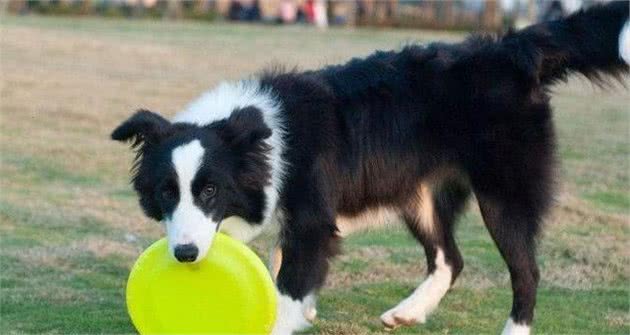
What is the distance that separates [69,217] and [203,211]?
4.78 meters

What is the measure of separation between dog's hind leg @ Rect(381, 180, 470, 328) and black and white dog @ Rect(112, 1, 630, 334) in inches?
0.9

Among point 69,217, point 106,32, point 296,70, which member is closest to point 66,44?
point 106,32

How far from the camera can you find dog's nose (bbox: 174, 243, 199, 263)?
19.6 feet

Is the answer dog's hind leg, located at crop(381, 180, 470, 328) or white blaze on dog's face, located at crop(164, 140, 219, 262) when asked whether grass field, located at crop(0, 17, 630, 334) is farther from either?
white blaze on dog's face, located at crop(164, 140, 219, 262)

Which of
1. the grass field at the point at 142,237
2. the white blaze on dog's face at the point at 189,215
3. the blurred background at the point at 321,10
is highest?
the white blaze on dog's face at the point at 189,215

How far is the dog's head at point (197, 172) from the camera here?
20.1 feet

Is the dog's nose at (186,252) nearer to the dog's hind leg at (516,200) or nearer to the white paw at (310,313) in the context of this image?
the white paw at (310,313)

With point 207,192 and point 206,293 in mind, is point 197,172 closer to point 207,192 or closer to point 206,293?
point 207,192

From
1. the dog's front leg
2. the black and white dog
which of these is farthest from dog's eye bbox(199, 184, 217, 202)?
the dog's front leg

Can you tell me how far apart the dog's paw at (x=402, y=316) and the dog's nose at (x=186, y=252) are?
1832mm

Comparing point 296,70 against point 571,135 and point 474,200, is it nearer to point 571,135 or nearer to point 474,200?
point 474,200

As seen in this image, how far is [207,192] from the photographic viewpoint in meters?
6.24

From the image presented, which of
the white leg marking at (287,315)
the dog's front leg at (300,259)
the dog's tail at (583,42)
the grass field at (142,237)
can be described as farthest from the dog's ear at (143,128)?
the dog's tail at (583,42)

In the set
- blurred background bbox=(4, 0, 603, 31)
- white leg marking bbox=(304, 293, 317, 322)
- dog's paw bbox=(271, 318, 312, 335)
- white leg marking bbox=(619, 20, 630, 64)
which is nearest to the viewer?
dog's paw bbox=(271, 318, 312, 335)
